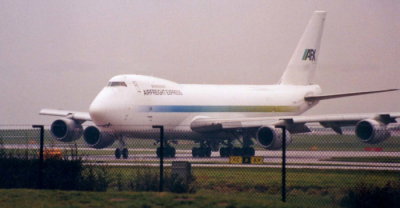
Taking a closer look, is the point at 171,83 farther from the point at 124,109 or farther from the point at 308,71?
the point at 308,71

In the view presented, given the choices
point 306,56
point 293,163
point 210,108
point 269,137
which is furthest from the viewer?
point 306,56

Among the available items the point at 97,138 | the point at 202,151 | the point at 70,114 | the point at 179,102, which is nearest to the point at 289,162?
the point at 202,151

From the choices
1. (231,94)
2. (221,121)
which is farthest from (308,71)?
(221,121)

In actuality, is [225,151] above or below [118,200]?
above

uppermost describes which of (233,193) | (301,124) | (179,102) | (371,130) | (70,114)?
(179,102)

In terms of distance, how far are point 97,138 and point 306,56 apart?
19575 millimetres

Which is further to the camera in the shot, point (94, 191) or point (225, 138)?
point (225, 138)

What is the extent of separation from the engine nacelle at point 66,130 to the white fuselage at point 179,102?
491 centimetres

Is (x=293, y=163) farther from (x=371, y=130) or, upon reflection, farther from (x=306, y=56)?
(x=306, y=56)

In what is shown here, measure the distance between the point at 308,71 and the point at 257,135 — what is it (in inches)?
669

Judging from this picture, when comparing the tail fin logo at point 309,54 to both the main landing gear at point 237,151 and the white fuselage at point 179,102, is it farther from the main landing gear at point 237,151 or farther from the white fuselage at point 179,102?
the main landing gear at point 237,151

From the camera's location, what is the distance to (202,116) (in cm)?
5162

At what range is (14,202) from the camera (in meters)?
20.1

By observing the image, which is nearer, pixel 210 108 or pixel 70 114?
pixel 210 108
